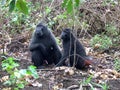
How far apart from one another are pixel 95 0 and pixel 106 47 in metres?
2.60

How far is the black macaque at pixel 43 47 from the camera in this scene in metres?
7.55

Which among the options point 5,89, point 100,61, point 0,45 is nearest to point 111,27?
point 100,61

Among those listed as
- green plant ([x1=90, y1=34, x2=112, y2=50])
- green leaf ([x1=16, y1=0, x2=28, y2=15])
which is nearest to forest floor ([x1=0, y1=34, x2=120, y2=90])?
green plant ([x1=90, y1=34, x2=112, y2=50])

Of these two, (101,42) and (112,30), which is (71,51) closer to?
(101,42)

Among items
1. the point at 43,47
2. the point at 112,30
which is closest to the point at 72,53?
the point at 43,47

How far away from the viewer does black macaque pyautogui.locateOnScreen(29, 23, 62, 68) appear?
→ 7.55 meters

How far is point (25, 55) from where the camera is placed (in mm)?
8469

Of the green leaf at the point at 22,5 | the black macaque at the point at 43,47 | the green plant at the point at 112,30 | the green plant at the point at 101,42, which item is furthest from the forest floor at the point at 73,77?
the green leaf at the point at 22,5

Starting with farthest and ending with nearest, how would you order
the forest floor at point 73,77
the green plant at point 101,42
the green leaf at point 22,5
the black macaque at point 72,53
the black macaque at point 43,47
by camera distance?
the green plant at point 101,42, the black macaque at point 43,47, the black macaque at point 72,53, the forest floor at point 73,77, the green leaf at point 22,5

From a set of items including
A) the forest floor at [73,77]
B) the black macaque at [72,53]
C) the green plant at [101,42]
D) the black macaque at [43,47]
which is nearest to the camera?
the forest floor at [73,77]

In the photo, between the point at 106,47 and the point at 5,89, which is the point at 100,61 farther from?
the point at 5,89

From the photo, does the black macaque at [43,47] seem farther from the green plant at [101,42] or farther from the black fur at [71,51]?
the green plant at [101,42]

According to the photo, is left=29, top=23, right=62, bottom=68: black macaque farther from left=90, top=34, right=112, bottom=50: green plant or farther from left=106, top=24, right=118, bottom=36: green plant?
left=106, top=24, right=118, bottom=36: green plant

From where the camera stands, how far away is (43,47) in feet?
25.1
